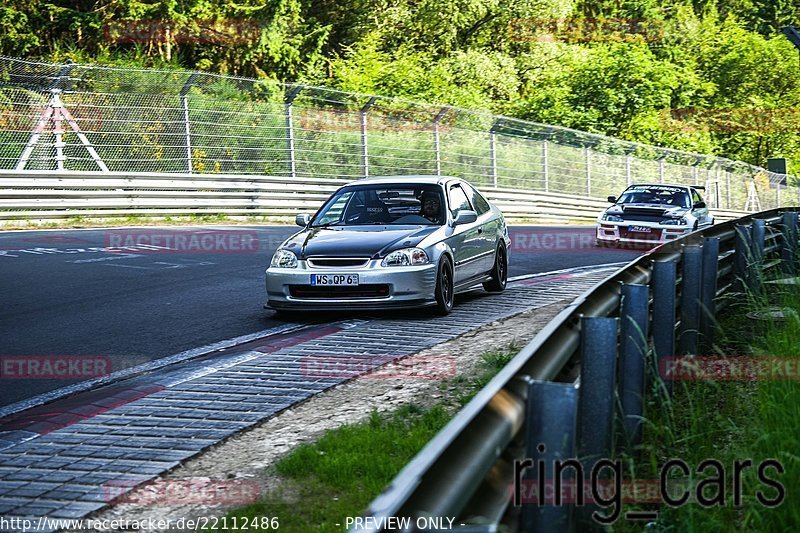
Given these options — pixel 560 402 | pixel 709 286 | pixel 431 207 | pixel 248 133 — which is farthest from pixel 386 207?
pixel 248 133

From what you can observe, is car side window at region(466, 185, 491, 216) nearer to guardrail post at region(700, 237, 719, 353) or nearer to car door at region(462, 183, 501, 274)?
car door at region(462, 183, 501, 274)

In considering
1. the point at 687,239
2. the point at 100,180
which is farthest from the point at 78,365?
the point at 100,180

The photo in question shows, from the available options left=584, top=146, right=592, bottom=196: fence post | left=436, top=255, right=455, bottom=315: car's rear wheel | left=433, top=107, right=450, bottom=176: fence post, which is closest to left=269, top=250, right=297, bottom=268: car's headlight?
left=436, top=255, right=455, bottom=315: car's rear wheel

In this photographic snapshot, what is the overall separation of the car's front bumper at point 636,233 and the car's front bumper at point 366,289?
11561mm

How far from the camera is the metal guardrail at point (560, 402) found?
8.34 feet

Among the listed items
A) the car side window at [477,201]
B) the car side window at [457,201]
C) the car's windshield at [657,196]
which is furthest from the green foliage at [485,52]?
the car side window at [457,201]

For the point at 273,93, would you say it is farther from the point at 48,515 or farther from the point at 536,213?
the point at 48,515

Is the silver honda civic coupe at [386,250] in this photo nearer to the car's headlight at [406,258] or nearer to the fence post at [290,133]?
the car's headlight at [406,258]

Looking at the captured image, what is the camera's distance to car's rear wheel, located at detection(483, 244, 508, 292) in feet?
43.9

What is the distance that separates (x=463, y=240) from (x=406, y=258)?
1.30 meters

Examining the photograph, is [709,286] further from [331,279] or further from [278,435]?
[331,279]

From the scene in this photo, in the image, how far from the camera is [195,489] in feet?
17.5

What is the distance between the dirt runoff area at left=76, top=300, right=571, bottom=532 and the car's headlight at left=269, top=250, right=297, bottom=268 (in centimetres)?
229

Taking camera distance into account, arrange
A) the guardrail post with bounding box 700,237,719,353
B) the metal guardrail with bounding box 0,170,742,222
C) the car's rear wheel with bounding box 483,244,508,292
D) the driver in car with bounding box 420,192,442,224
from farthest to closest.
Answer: the metal guardrail with bounding box 0,170,742,222 → the car's rear wheel with bounding box 483,244,508,292 → the driver in car with bounding box 420,192,442,224 → the guardrail post with bounding box 700,237,719,353
